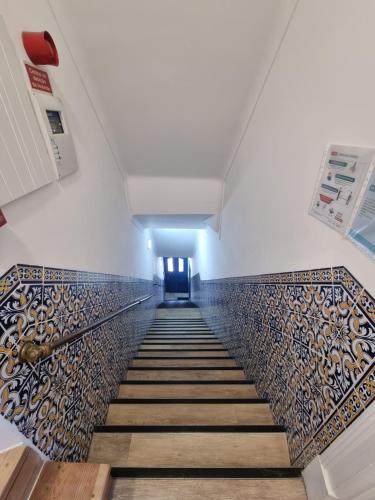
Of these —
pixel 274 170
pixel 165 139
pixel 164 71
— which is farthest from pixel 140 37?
pixel 274 170

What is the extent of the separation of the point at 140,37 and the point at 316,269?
5.02 feet

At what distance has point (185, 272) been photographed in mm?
12336

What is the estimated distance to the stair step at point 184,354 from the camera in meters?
2.42

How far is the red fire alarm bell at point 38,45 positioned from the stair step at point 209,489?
1789 millimetres

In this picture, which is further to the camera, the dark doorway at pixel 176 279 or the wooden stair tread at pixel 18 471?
the dark doorway at pixel 176 279

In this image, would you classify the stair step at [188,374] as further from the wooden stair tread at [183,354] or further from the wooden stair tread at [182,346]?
the wooden stair tread at [182,346]

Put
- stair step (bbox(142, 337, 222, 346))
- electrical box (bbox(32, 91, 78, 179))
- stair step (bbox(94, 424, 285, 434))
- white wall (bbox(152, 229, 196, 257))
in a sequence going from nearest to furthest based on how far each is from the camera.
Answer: electrical box (bbox(32, 91, 78, 179)), stair step (bbox(94, 424, 285, 434)), stair step (bbox(142, 337, 222, 346)), white wall (bbox(152, 229, 196, 257))

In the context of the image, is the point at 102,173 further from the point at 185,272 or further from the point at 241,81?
the point at 185,272

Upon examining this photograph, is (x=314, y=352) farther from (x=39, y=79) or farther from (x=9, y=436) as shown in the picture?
(x=39, y=79)

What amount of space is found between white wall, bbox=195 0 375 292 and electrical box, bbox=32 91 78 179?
1117mm

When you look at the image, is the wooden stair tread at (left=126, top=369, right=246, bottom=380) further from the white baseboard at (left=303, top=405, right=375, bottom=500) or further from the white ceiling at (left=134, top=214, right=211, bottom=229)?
the white ceiling at (left=134, top=214, right=211, bottom=229)

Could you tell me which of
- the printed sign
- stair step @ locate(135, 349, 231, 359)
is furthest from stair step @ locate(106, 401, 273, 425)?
the printed sign

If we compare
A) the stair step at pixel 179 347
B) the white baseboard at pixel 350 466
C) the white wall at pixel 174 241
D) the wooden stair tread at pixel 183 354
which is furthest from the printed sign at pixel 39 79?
the white wall at pixel 174 241

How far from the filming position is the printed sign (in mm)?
797
